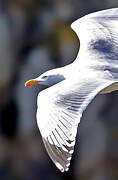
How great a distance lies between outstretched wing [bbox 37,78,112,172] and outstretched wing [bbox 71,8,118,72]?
37 cm

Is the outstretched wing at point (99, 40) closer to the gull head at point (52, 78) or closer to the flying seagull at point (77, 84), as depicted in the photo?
the flying seagull at point (77, 84)

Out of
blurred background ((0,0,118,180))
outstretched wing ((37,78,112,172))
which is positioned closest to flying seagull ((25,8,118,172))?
outstretched wing ((37,78,112,172))

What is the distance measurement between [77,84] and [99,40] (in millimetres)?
766

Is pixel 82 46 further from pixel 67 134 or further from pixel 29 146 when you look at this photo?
pixel 29 146

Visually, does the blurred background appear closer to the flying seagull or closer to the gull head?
the flying seagull

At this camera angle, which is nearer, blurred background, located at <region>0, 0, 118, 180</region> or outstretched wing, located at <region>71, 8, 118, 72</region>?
outstretched wing, located at <region>71, 8, 118, 72</region>

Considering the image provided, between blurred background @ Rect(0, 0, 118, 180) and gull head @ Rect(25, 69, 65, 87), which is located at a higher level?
gull head @ Rect(25, 69, 65, 87)

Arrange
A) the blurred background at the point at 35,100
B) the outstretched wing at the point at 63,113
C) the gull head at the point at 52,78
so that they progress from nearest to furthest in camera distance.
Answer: the outstretched wing at the point at 63,113 < the gull head at the point at 52,78 < the blurred background at the point at 35,100

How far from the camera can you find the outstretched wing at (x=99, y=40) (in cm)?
441

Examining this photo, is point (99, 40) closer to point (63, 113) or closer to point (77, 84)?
point (77, 84)

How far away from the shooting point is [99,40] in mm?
4684

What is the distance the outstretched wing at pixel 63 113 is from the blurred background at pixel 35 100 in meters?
3.44

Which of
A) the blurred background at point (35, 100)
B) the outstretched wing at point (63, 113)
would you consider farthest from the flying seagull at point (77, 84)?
the blurred background at point (35, 100)

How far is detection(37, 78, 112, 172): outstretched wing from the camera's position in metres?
3.63
